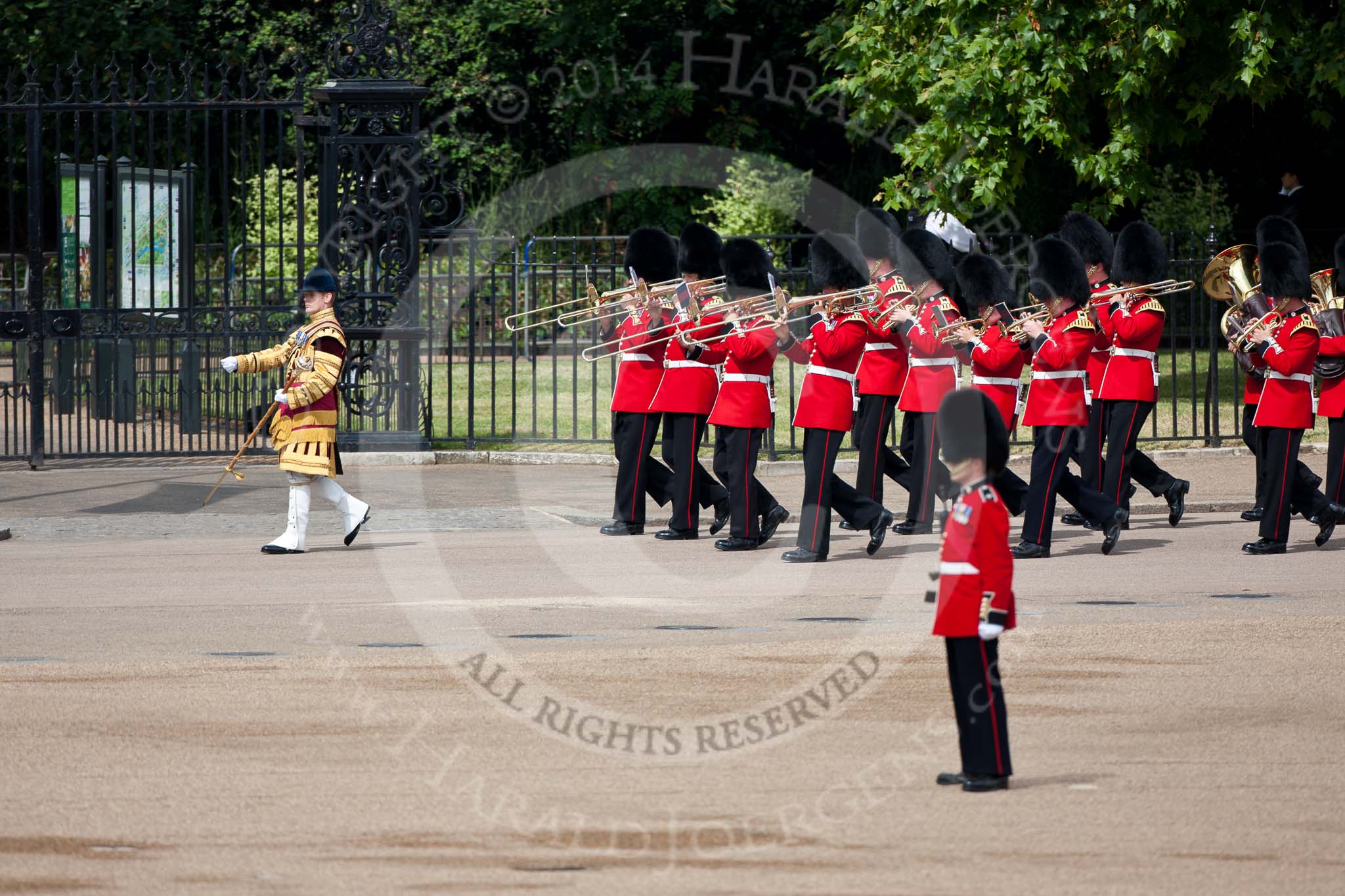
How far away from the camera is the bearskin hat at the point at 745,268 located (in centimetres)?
1041

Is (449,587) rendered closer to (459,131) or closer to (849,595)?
(849,595)

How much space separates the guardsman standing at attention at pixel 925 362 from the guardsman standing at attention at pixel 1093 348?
2.50 feet

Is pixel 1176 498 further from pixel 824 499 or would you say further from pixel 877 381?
pixel 824 499

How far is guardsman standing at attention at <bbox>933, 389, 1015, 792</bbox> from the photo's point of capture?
17.8ft

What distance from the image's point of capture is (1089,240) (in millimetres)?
11102

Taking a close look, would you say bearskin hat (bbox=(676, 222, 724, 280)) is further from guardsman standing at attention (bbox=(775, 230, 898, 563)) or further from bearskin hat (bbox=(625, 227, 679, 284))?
guardsman standing at attention (bbox=(775, 230, 898, 563))

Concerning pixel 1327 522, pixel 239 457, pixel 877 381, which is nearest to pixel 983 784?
pixel 877 381

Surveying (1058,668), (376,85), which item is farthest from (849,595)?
(376,85)

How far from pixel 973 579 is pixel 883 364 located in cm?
503

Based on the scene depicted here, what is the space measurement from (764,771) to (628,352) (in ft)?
17.7

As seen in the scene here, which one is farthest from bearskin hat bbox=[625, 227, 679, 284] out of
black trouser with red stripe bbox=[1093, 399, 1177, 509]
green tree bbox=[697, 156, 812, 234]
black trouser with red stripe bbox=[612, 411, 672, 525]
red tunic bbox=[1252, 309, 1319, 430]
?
green tree bbox=[697, 156, 812, 234]

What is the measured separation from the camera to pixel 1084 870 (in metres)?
4.75

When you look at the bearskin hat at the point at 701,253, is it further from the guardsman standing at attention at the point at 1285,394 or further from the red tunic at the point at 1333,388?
the red tunic at the point at 1333,388

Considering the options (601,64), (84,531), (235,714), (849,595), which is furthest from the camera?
(601,64)
